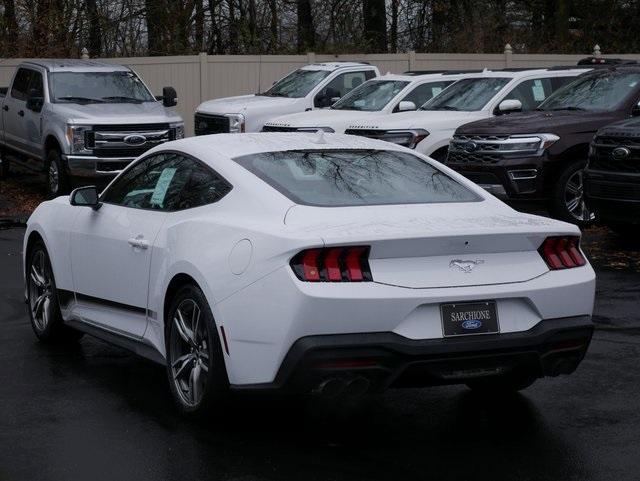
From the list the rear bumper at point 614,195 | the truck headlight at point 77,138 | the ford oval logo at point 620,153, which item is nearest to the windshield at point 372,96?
the truck headlight at point 77,138

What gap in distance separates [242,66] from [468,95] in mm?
11550

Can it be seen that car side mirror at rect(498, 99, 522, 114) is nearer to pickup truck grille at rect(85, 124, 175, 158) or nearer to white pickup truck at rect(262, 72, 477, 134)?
white pickup truck at rect(262, 72, 477, 134)

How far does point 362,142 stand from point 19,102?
13.5m

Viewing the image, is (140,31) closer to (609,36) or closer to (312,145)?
(609,36)

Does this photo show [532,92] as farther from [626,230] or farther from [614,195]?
[614,195]

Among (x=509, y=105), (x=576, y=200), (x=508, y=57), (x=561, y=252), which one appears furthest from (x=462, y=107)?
(x=508, y=57)

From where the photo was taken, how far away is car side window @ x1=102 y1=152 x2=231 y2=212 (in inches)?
270

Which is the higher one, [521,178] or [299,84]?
[299,84]

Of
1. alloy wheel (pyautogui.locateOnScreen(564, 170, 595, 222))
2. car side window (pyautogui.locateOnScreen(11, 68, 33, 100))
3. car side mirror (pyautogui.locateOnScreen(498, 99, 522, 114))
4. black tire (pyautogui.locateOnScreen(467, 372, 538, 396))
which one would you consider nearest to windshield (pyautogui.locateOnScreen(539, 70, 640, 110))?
car side mirror (pyautogui.locateOnScreen(498, 99, 522, 114))

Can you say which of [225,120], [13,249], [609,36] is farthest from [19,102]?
[609,36]

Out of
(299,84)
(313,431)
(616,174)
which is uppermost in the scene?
(299,84)

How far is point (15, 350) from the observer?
836 cm

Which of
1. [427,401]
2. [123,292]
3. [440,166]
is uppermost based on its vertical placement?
[440,166]

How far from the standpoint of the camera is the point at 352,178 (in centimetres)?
678
